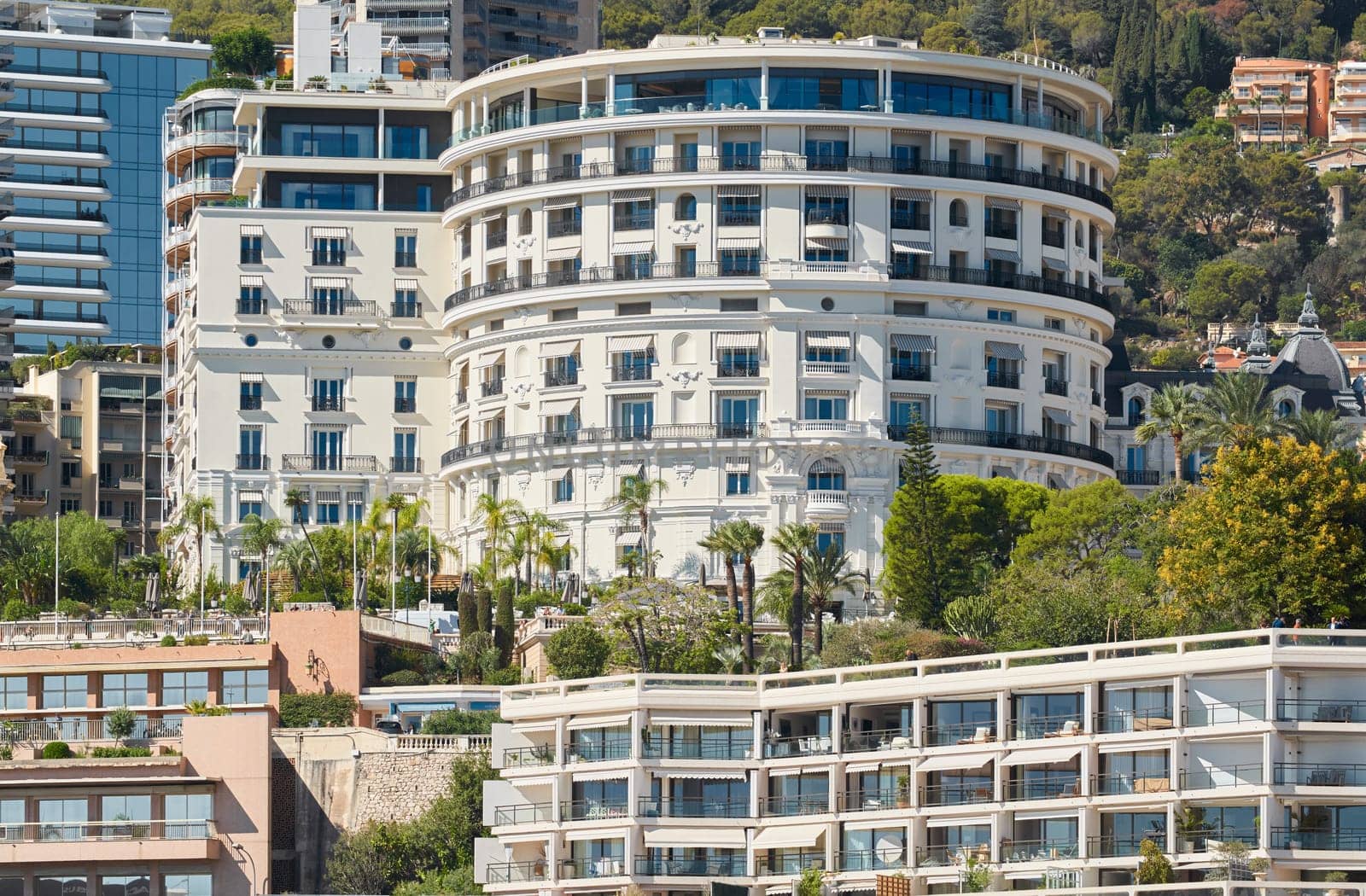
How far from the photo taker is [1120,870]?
96.1m

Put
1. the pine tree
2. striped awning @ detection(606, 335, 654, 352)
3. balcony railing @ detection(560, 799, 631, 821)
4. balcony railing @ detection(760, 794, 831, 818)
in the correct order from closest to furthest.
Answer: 1. balcony railing @ detection(760, 794, 831, 818)
2. balcony railing @ detection(560, 799, 631, 821)
3. the pine tree
4. striped awning @ detection(606, 335, 654, 352)

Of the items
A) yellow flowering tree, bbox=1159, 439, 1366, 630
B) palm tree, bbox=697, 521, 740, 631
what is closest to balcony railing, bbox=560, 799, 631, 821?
yellow flowering tree, bbox=1159, 439, 1366, 630

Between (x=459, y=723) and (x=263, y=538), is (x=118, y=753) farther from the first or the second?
(x=263, y=538)

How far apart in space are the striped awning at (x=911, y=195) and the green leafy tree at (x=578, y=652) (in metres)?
35.0

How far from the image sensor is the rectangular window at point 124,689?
12106cm

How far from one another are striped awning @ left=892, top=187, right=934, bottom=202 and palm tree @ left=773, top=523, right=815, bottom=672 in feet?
57.2

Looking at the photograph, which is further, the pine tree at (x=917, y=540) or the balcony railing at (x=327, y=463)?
the balcony railing at (x=327, y=463)

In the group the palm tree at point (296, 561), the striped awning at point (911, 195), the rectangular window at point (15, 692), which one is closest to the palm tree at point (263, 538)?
the palm tree at point (296, 561)

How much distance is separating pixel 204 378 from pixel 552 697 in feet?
181

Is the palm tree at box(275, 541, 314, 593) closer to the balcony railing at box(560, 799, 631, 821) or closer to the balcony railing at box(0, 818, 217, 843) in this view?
the balcony railing at box(0, 818, 217, 843)

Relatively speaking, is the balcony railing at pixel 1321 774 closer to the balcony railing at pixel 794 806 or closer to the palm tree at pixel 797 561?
the balcony railing at pixel 794 806

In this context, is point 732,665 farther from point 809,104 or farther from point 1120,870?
point 809,104

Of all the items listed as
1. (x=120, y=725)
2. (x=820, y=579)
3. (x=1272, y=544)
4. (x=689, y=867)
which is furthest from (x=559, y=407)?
(x=689, y=867)

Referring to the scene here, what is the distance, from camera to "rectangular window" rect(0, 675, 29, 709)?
121062 mm
